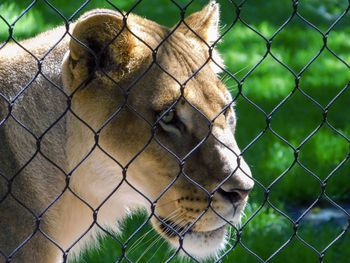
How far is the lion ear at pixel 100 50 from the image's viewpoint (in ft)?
12.6

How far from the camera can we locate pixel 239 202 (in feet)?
13.2

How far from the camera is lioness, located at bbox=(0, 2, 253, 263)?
12.8 ft

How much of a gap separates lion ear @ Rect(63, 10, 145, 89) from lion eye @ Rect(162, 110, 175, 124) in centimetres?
25

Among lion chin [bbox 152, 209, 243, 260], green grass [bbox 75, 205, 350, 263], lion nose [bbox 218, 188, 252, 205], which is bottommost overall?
green grass [bbox 75, 205, 350, 263]

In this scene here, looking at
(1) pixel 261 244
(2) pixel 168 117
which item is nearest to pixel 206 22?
(2) pixel 168 117

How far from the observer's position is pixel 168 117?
397cm

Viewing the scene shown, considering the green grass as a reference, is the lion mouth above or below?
above

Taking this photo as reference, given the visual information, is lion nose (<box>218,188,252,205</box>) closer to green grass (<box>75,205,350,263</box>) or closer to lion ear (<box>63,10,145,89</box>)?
lion ear (<box>63,10,145,89</box>)

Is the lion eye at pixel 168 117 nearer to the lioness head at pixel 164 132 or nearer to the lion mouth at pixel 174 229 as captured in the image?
the lioness head at pixel 164 132

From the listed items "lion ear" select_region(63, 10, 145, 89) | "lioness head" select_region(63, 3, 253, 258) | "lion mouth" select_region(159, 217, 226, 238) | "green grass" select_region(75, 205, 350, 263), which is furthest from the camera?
"green grass" select_region(75, 205, 350, 263)

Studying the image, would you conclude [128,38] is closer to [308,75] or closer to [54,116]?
[54,116]

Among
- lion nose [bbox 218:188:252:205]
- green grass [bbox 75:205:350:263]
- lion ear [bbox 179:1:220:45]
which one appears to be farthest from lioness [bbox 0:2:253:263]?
green grass [bbox 75:205:350:263]

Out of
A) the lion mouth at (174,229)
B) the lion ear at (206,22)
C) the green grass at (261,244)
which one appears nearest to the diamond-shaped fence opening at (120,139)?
the lion mouth at (174,229)

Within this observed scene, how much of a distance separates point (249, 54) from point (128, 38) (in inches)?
215
